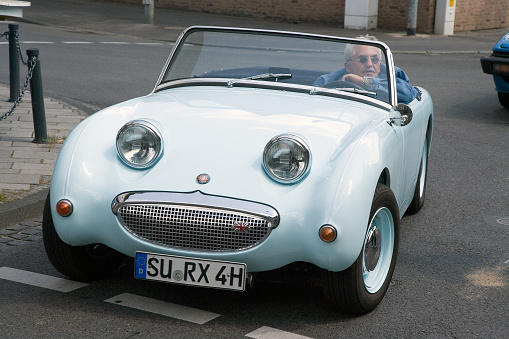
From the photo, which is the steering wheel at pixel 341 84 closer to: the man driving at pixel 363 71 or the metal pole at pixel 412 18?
the man driving at pixel 363 71

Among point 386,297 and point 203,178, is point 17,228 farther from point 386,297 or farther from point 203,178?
point 386,297

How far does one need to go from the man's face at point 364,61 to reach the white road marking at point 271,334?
2005 mm

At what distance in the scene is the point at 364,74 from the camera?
5.10 metres

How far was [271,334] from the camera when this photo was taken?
3.79m

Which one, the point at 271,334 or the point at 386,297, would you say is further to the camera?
the point at 386,297

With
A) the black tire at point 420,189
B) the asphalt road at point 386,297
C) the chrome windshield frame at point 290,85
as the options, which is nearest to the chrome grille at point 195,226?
the asphalt road at point 386,297

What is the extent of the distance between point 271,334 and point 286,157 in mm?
882

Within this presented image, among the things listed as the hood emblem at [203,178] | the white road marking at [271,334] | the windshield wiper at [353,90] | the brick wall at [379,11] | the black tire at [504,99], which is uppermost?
the windshield wiper at [353,90]

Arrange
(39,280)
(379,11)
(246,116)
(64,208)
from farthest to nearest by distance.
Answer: (379,11), (39,280), (246,116), (64,208)

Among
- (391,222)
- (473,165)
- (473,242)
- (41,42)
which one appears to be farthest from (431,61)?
(391,222)

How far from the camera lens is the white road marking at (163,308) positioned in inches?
156

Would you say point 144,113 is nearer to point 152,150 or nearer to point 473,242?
point 152,150

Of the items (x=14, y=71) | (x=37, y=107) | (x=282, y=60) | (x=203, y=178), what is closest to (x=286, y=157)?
(x=203, y=178)

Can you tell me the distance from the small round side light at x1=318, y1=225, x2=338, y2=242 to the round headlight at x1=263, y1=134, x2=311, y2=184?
316 mm
